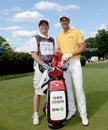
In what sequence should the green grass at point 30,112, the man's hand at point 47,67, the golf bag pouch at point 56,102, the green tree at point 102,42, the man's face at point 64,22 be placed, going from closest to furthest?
the golf bag pouch at point 56,102
the man's hand at point 47,67
the green grass at point 30,112
the man's face at point 64,22
the green tree at point 102,42

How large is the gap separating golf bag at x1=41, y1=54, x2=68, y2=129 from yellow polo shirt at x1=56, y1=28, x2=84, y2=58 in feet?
1.87

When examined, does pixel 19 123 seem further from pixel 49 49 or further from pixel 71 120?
pixel 49 49

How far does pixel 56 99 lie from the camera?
5.40 meters

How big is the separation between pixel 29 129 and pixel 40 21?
6.49 feet

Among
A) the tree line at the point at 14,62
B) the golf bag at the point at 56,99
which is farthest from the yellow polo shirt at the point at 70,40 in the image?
the tree line at the point at 14,62

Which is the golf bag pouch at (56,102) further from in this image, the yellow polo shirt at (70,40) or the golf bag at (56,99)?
the yellow polo shirt at (70,40)

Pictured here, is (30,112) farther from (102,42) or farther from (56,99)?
(102,42)

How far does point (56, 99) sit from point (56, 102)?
51mm

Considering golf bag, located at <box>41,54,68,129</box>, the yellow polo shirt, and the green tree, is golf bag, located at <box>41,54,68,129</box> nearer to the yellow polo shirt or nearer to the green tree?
the yellow polo shirt

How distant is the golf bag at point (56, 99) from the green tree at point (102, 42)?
3550 inches

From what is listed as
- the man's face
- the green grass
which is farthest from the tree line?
the man's face

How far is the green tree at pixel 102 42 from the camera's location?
94.8 metres

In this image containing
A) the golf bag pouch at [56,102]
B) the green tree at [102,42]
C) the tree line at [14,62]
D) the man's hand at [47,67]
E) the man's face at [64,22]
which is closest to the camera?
the golf bag pouch at [56,102]

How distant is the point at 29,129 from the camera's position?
564cm
